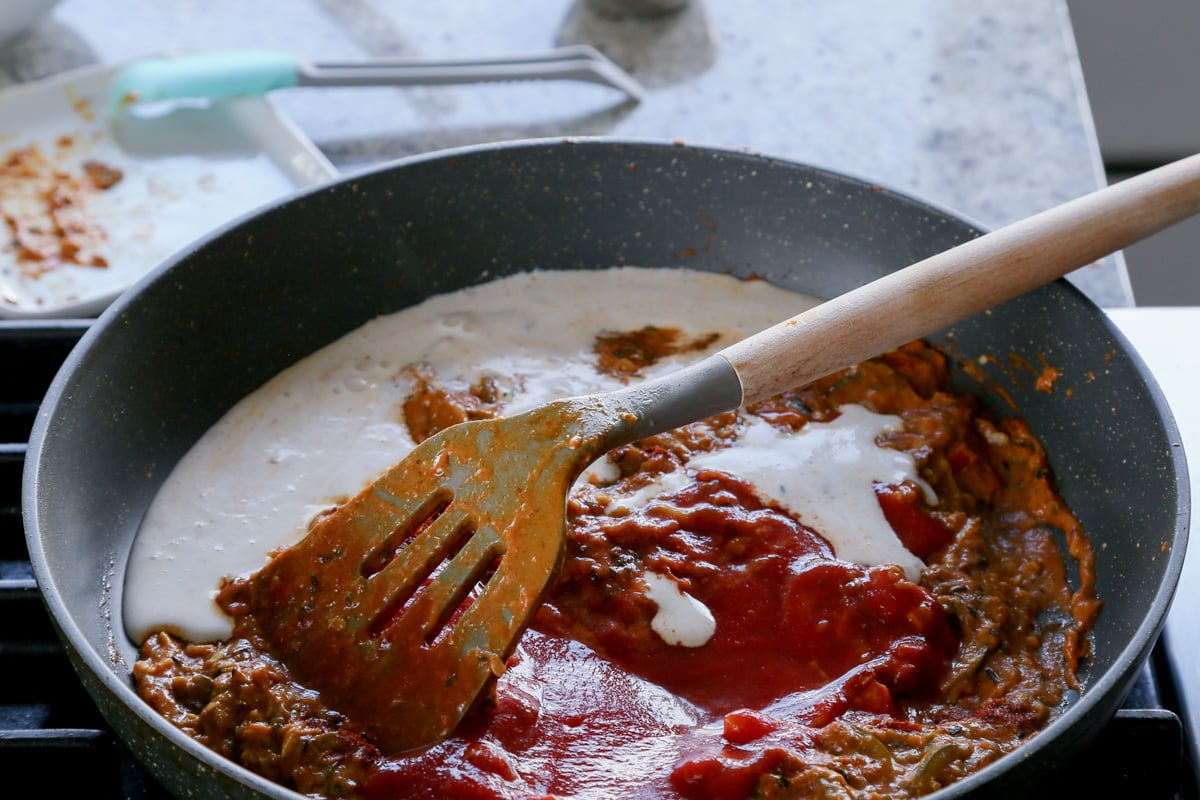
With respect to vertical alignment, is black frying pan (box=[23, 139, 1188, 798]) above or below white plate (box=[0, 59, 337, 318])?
below

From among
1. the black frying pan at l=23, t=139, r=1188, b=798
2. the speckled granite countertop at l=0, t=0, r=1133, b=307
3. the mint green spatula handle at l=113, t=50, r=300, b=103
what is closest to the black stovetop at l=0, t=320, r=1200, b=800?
the black frying pan at l=23, t=139, r=1188, b=798

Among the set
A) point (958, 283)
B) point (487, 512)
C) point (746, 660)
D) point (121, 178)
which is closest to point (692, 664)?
point (746, 660)

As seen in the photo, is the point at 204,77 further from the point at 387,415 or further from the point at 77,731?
the point at 77,731

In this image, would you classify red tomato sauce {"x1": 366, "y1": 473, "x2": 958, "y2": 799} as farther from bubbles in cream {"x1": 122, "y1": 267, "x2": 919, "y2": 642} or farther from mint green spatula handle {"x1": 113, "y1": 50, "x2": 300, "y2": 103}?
mint green spatula handle {"x1": 113, "y1": 50, "x2": 300, "y2": 103}

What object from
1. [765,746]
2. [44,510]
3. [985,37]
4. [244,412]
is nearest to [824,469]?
[765,746]

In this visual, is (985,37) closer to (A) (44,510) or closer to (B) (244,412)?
(B) (244,412)

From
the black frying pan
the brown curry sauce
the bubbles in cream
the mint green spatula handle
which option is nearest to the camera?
the brown curry sauce
